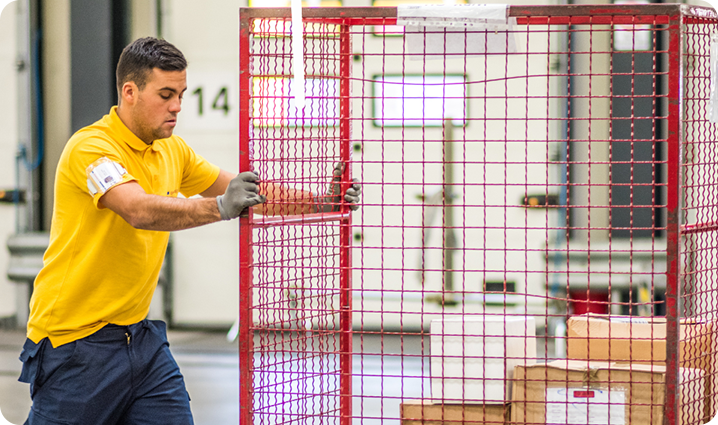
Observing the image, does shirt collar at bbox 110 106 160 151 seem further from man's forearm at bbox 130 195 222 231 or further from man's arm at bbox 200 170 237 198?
man's arm at bbox 200 170 237 198

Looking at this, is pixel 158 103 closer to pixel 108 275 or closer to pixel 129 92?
pixel 129 92

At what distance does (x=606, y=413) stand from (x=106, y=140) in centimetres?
176

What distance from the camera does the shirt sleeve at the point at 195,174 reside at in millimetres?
2695

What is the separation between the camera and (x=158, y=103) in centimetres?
229

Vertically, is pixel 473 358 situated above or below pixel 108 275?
below

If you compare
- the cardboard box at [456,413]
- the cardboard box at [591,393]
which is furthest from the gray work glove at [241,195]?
the cardboard box at [591,393]

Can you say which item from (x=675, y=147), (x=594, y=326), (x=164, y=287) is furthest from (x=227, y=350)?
(x=675, y=147)

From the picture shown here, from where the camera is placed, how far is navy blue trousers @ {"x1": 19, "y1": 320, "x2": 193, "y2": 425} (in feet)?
7.19

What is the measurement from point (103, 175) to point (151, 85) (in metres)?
0.35

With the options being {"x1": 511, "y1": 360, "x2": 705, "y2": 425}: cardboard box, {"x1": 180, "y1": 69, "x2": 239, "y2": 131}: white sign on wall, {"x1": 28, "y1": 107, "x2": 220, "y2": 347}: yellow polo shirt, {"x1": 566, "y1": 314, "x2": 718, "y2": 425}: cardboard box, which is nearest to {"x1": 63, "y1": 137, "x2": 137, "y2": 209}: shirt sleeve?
{"x1": 28, "y1": 107, "x2": 220, "y2": 347}: yellow polo shirt

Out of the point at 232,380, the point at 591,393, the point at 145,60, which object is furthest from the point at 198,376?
the point at 591,393

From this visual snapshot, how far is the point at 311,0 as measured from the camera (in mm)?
5715

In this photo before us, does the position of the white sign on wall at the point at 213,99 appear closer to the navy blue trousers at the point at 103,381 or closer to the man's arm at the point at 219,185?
the man's arm at the point at 219,185

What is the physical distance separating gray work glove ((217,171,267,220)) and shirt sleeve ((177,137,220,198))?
727 millimetres
